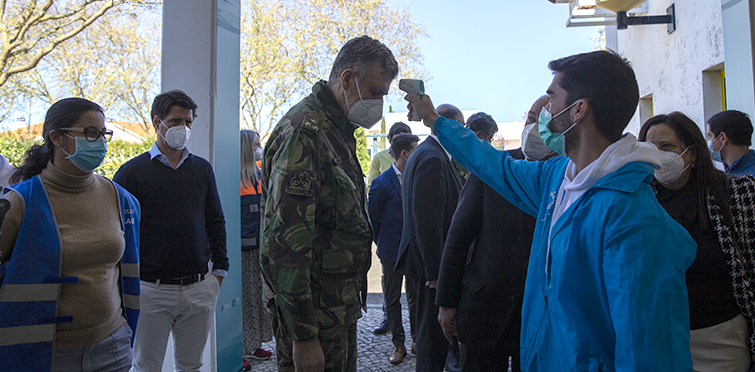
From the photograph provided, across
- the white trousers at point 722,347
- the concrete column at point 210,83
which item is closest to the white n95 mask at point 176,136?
the concrete column at point 210,83

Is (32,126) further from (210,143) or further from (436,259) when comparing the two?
(436,259)

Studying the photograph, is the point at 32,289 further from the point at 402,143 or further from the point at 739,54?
the point at 739,54

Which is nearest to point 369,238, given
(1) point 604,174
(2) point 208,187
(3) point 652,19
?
(1) point 604,174

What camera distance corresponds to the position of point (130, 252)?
94.7 inches

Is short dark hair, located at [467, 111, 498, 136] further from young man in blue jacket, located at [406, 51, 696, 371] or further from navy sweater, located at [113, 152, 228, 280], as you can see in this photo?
navy sweater, located at [113, 152, 228, 280]

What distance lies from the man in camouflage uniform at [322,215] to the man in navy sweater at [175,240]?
Result: 109 centimetres

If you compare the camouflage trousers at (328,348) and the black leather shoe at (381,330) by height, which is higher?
the camouflage trousers at (328,348)

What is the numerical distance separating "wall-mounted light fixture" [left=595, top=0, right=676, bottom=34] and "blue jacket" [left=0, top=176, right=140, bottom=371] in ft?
21.8

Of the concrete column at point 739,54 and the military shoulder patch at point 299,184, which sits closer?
the military shoulder patch at point 299,184

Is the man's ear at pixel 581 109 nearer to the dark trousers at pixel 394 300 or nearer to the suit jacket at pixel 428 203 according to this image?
the suit jacket at pixel 428 203

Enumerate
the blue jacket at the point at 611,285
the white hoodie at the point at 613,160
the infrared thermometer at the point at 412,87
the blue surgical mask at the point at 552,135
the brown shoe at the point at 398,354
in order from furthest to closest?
the brown shoe at the point at 398,354 < the infrared thermometer at the point at 412,87 < the blue surgical mask at the point at 552,135 < the white hoodie at the point at 613,160 < the blue jacket at the point at 611,285

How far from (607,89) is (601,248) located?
0.56 m

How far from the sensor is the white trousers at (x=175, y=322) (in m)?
2.88

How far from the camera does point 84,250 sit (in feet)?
6.87
